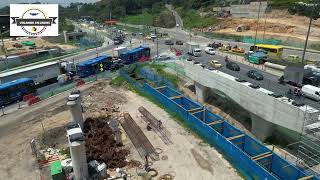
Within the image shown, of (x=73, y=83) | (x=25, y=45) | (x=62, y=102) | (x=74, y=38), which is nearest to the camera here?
(x=62, y=102)

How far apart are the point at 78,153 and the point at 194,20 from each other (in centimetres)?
12349

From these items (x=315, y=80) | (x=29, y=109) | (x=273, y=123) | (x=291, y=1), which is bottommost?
(x=29, y=109)

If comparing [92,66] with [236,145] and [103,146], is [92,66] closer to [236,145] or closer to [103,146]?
[103,146]

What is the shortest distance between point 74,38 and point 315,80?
333 feet

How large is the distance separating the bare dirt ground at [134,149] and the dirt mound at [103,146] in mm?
1253

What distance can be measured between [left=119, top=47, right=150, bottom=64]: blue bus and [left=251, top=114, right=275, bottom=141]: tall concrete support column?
3882cm

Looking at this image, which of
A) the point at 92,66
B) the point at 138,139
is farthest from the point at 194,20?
the point at 138,139

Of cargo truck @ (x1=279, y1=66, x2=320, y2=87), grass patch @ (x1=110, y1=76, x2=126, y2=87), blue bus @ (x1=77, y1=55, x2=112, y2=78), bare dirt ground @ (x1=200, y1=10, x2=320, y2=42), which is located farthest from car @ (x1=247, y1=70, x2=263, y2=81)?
bare dirt ground @ (x1=200, y1=10, x2=320, y2=42)

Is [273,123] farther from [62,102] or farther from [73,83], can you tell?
[73,83]

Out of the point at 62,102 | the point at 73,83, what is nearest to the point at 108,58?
the point at 73,83

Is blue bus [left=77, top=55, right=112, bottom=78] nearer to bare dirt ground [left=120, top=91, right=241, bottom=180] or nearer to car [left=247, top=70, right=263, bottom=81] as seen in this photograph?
bare dirt ground [left=120, top=91, right=241, bottom=180]

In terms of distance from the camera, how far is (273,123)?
2956 cm

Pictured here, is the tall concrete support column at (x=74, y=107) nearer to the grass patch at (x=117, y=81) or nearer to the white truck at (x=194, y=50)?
the grass patch at (x=117, y=81)

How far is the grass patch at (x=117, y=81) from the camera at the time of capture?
51656 millimetres
